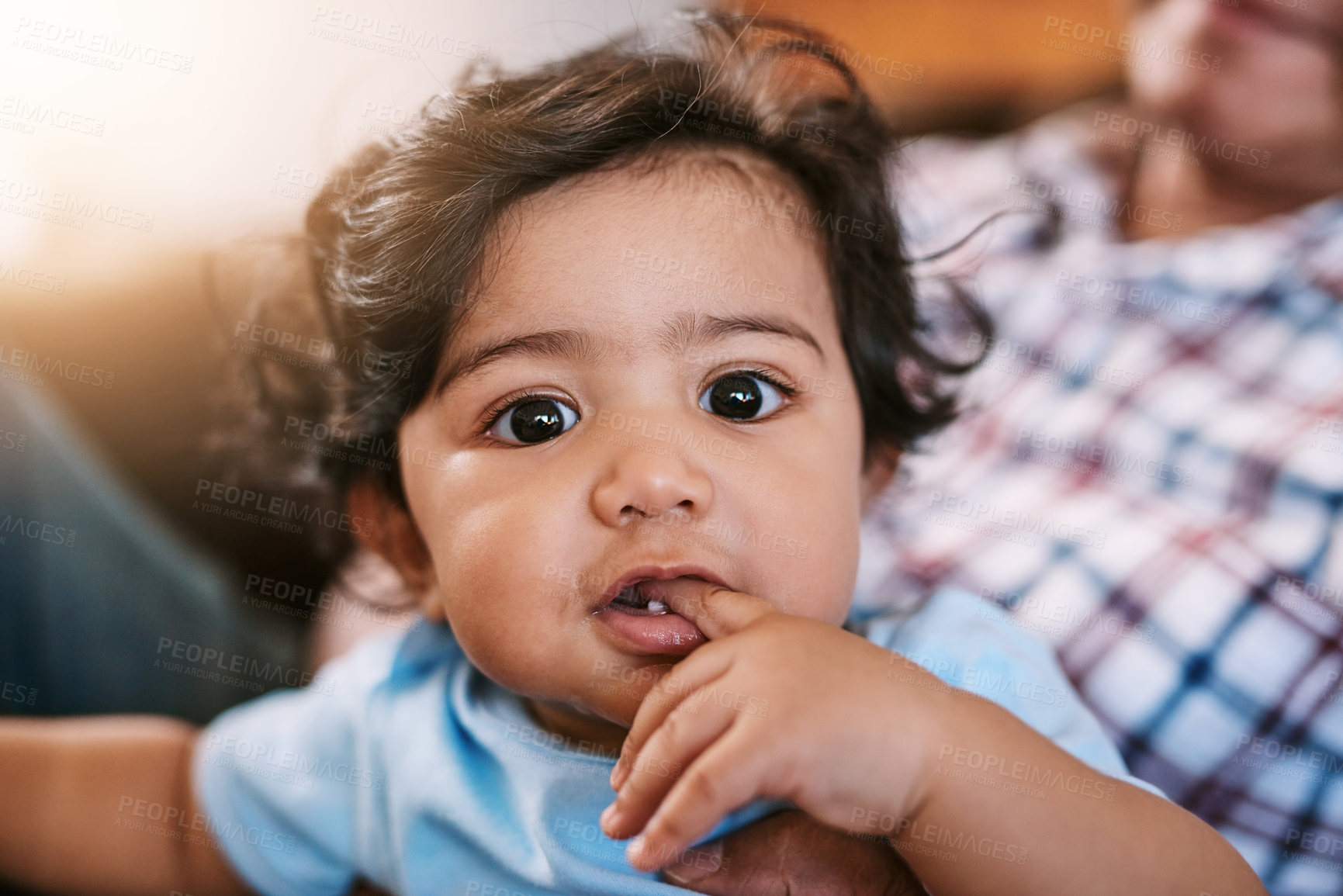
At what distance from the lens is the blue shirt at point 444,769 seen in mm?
838

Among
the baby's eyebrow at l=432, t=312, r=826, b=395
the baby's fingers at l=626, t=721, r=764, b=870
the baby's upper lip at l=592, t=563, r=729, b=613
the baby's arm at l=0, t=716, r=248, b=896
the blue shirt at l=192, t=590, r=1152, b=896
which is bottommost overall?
the baby's arm at l=0, t=716, r=248, b=896

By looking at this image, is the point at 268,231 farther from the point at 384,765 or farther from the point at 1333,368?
the point at 1333,368

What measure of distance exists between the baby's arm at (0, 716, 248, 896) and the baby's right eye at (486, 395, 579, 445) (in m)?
0.67

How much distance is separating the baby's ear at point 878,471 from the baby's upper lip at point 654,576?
43 centimetres

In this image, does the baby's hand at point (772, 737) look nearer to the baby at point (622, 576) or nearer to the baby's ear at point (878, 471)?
the baby at point (622, 576)

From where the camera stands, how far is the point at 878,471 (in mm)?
1118

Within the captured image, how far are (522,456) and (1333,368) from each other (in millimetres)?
1013

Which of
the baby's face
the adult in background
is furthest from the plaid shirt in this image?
the baby's face

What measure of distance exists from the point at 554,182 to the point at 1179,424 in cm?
87

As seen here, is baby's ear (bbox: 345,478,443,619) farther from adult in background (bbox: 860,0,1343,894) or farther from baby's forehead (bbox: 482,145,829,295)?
adult in background (bbox: 860,0,1343,894)

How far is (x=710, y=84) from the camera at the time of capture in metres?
0.97

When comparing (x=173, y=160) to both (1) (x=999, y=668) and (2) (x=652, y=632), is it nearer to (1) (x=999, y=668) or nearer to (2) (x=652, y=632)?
(2) (x=652, y=632)

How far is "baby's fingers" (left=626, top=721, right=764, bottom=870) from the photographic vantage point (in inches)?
23.3

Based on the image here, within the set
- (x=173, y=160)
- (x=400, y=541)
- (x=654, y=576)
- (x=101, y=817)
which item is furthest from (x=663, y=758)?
(x=173, y=160)
